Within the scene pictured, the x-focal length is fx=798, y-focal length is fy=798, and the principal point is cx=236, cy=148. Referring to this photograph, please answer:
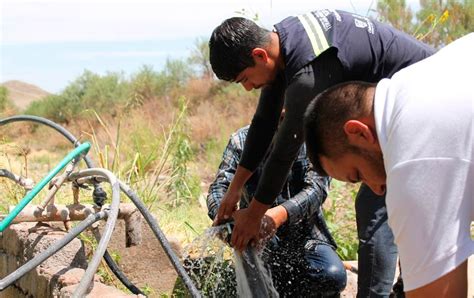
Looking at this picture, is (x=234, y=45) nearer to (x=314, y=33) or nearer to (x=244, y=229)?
(x=314, y=33)

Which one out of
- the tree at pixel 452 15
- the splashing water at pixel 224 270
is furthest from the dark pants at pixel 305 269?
the tree at pixel 452 15

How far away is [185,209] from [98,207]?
2.81 m

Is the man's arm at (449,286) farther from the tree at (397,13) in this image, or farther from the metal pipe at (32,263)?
the tree at (397,13)

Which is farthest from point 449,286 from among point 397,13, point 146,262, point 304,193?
point 397,13

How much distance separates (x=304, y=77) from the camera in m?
2.96

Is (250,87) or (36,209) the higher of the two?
(250,87)

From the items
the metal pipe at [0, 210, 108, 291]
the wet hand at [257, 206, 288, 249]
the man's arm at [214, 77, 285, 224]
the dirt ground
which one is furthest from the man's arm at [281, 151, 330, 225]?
the metal pipe at [0, 210, 108, 291]

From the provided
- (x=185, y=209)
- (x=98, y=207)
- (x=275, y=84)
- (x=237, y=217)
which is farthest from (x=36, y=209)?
(x=185, y=209)

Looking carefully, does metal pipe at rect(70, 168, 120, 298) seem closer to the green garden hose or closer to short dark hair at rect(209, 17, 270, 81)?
the green garden hose

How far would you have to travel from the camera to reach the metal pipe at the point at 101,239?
104 inches

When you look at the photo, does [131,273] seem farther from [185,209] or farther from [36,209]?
[185,209]

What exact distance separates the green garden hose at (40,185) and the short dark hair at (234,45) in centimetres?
67

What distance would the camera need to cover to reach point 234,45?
3.12 meters

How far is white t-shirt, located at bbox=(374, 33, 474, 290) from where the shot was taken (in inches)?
69.1
